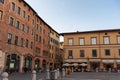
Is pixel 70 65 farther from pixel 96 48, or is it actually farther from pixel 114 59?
pixel 114 59

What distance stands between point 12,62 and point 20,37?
17.3 feet

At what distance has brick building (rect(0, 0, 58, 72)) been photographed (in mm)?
28828

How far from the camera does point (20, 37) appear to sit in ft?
112

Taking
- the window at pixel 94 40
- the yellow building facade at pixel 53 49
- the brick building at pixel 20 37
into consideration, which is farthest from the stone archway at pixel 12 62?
the window at pixel 94 40

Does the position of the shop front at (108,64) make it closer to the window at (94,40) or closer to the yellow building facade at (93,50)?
the yellow building facade at (93,50)

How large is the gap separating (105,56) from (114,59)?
229 cm

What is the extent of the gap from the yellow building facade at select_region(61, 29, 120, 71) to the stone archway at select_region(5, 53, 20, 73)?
15.8 m

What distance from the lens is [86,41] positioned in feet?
155

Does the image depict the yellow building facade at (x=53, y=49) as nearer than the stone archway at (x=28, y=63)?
No

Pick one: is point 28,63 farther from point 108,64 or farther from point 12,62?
point 108,64

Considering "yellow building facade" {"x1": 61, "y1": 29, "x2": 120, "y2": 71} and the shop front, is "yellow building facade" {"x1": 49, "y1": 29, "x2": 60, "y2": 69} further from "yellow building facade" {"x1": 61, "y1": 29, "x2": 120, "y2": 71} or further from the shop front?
the shop front

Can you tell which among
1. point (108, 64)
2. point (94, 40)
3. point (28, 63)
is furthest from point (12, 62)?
point (108, 64)

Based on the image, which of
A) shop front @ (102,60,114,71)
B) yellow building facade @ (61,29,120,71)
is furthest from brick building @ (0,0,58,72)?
shop front @ (102,60,114,71)

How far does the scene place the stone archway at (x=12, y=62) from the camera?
29.8 m
